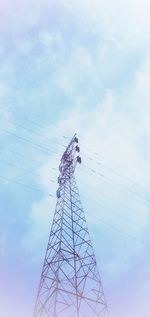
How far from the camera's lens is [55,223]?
26.2m

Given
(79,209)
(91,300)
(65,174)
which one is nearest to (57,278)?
(91,300)

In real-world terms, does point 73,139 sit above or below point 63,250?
above

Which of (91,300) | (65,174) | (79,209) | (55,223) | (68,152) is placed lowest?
(91,300)

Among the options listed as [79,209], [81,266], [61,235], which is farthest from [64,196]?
[81,266]

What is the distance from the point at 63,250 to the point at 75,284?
2.34 meters

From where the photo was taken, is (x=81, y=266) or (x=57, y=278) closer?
(x=57, y=278)

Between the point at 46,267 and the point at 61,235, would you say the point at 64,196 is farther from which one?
the point at 46,267

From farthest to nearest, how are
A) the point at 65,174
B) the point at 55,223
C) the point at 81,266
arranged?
1. the point at 65,174
2. the point at 55,223
3. the point at 81,266

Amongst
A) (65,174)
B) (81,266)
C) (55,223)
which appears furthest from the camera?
(65,174)

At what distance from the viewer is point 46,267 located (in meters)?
23.5

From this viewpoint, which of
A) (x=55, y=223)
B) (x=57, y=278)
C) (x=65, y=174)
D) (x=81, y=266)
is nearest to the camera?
(x=57, y=278)

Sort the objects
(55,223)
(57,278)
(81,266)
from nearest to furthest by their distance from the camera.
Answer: (57,278) < (81,266) < (55,223)

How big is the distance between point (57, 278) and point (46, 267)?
132 centimetres

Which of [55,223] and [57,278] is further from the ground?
[55,223]
